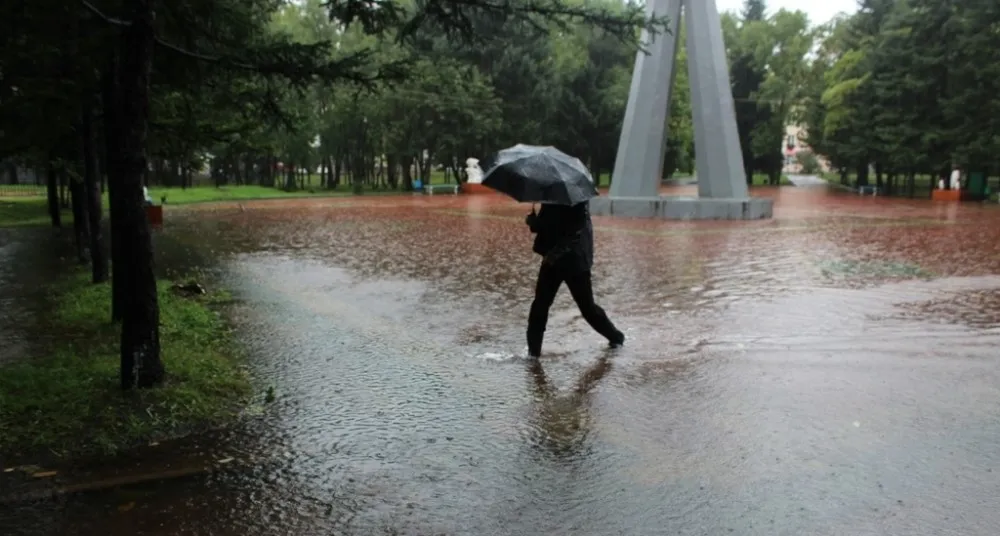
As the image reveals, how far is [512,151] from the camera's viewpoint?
22.0 feet

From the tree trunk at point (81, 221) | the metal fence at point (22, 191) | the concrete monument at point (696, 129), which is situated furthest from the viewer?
the metal fence at point (22, 191)

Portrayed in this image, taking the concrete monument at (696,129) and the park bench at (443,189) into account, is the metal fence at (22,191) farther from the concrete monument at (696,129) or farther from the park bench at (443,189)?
the concrete monument at (696,129)

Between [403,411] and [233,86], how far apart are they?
15.5 ft

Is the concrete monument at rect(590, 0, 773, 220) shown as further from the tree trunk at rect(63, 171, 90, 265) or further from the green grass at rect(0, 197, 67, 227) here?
the green grass at rect(0, 197, 67, 227)

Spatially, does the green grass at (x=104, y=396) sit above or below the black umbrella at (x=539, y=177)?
below

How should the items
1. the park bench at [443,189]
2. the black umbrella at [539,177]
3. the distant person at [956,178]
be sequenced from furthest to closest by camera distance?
1. the park bench at [443,189]
2. the distant person at [956,178]
3. the black umbrella at [539,177]

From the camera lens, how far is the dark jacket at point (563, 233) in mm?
6547

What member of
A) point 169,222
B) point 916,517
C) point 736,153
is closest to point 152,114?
point 916,517

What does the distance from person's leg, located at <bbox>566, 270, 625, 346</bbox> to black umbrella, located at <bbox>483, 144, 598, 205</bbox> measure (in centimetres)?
74

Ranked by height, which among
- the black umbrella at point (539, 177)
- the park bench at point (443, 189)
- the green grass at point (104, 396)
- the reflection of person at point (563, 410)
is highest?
the black umbrella at point (539, 177)

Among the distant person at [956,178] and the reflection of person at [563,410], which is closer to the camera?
the reflection of person at [563,410]

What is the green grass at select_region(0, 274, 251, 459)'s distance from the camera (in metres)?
4.61

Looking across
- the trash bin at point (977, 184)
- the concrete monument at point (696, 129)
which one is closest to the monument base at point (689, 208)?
the concrete monument at point (696, 129)

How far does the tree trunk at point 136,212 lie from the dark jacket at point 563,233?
9.85 ft
